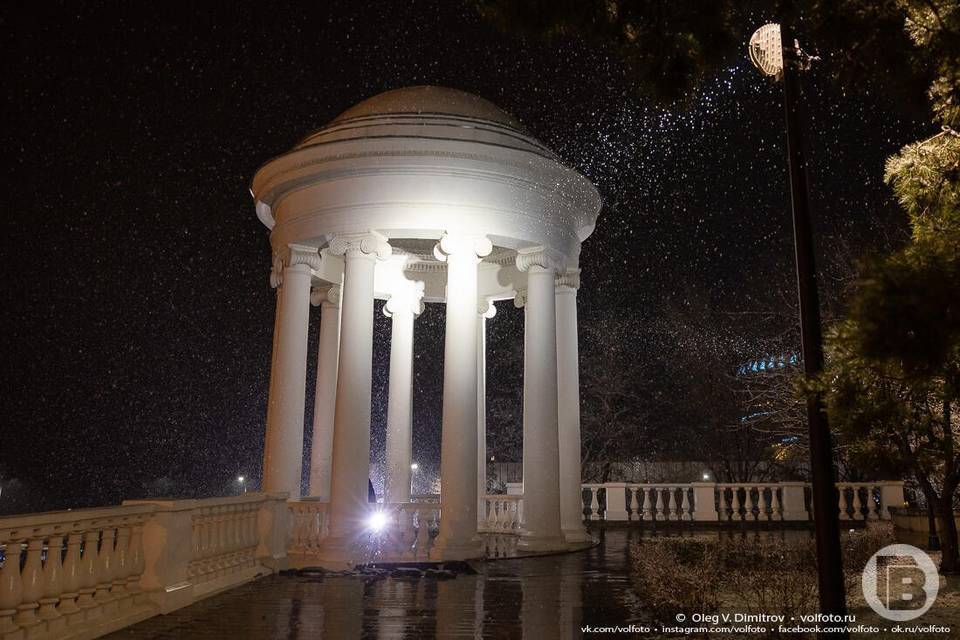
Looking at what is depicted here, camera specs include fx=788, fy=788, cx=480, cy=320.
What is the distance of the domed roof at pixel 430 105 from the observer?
2617 cm

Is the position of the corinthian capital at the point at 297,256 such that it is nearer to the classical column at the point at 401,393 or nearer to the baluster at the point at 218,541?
the classical column at the point at 401,393

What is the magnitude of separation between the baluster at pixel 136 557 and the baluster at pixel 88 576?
1519mm

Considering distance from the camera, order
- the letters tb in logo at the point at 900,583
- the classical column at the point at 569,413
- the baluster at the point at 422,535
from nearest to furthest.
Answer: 1. the letters tb in logo at the point at 900,583
2. the baluster at the point at 422,535
3. the classical column at the point at 569,413

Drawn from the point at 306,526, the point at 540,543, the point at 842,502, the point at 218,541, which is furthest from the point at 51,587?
the point at 842,502

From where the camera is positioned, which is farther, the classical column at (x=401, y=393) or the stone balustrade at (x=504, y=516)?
the classical column at (x=401, y=393)

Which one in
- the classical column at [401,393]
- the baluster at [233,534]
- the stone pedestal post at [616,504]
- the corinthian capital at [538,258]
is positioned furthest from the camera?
the stone pedestal post at [616,504]

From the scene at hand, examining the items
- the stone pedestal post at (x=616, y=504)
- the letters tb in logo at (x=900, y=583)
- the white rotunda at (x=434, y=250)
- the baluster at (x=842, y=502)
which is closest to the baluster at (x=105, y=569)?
the white rotunda at (x=434, y=250)

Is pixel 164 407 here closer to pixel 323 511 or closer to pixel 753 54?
pixel 323 511

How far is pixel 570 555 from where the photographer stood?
24.4 meters

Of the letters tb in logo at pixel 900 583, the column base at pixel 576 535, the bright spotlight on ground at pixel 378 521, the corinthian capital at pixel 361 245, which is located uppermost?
the corinthian capital at pixel 361 245

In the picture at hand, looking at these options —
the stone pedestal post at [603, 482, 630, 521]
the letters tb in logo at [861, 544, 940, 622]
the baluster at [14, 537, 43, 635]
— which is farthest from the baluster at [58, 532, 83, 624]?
the stone pedestal post at [603, 482, 630, 521]

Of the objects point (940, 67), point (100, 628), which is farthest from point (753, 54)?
point (100, 628)

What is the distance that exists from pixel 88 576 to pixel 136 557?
6.69ft

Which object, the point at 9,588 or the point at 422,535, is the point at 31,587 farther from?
the point at 422,535
